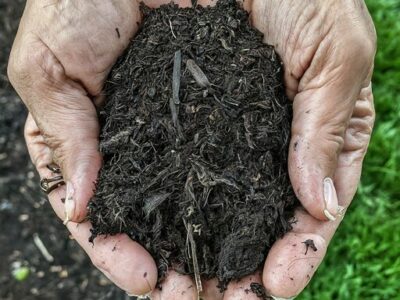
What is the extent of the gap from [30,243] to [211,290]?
5.15ft

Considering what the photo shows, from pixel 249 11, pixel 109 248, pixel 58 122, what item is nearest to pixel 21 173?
pixel 58 122

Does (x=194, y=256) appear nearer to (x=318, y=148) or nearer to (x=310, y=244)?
(x=310, y=244)

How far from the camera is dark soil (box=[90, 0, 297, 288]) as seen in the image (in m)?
2.10

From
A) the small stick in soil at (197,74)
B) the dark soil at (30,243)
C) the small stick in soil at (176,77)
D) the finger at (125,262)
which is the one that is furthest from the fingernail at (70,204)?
the dark soil at (30,243)

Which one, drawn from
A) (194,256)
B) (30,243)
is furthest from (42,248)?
(194,256)

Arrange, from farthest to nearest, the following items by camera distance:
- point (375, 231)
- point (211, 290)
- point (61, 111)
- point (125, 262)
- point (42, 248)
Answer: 1. point (42, 248)
2. point (375, 231)
3. point (61, 111)
4. point (211, 290)
5. point (125, 262)

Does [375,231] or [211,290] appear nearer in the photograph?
[211,290]

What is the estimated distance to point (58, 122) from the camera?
2.34 m

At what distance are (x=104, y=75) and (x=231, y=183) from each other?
0.84 metres

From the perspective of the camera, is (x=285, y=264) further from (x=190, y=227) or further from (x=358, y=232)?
(x=358, y=232)

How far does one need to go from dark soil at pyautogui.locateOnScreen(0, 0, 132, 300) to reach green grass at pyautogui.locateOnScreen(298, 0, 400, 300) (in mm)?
1241

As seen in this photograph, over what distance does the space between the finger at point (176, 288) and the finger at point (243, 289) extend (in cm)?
Result: 14

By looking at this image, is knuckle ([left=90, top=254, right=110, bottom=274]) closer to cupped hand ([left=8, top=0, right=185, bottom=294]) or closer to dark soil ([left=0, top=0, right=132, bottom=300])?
cupped hand ([left=8, top=0, right=185, bottom=294])

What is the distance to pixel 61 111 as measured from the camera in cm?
236
